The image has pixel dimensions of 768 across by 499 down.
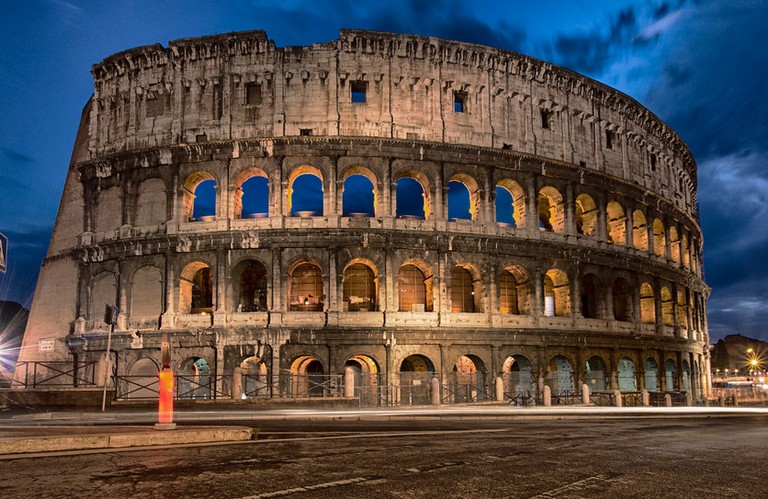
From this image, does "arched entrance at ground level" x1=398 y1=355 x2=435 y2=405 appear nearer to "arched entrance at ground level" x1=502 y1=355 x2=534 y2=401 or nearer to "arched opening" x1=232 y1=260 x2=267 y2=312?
"arched entrance at ground level" x1=502 y1=355 x2=534 y2=401

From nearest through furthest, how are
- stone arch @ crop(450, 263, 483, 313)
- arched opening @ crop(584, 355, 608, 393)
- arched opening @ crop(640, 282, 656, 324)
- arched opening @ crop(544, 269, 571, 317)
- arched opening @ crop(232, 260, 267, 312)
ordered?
arched opening @ crop(232, 260, 267, 312), stone arch @ crop(450, 263, 483, 313), arched opening @ crop(544, 269, 571, 317), arched opening @ crop(584, 355, 608, 393), arched opening @ crop(640, 282, 656, 324)

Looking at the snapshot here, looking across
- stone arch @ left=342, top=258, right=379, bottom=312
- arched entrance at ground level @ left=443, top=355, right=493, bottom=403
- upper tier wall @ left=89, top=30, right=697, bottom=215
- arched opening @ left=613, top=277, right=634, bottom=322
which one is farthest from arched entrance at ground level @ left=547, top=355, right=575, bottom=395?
upper tier wall @ left=89, top=30, right=697, bottom=215

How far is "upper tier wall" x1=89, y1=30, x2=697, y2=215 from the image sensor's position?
94.9 feet

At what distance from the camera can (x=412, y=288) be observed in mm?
29703

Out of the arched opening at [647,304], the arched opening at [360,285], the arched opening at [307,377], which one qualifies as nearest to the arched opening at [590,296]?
the arched opening at [647,304]

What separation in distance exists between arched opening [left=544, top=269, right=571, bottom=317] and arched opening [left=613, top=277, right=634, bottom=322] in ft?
13.2

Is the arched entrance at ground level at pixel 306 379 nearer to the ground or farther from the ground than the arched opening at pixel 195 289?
nearer to the ground

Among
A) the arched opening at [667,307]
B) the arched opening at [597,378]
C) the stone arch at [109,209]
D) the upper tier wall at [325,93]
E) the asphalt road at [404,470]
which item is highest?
the upper tier wall at [325,93]

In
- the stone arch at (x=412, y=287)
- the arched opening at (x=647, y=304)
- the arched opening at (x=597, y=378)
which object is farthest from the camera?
the arched opening at (x=647, y=304)

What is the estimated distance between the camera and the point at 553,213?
109 feet

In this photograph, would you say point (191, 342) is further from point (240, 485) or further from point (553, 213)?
point (240, 485)

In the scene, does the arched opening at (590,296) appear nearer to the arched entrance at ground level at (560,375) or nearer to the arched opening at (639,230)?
the arched entrance at ground level at (560,375)

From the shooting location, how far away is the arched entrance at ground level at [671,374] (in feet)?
121

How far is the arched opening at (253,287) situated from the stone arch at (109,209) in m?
6.44
